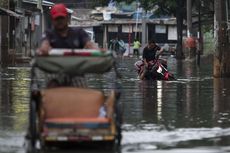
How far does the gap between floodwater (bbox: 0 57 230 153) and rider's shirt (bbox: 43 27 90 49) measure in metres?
1.40

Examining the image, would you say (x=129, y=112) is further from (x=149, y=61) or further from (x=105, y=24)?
(x=105, y=24)

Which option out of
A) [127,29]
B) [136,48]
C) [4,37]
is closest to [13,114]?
[4,37]

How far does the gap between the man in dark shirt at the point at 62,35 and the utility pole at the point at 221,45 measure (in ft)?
44.0

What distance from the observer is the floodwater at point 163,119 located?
8406 mm

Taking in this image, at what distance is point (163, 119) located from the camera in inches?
432

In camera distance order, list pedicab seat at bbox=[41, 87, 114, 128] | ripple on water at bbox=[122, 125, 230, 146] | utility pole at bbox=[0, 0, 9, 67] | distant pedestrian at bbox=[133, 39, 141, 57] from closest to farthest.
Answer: pedicab seat at bbox=[41, 87, 114, 128]
ripple on water at bbox=[122, 125, 230, 146]
utility pole at bbox=[0, 0, 9, 67]
distant pedestrian at bbox=[133, 39, 141, 57]

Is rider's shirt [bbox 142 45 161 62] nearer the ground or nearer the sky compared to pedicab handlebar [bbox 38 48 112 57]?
nearer the ground

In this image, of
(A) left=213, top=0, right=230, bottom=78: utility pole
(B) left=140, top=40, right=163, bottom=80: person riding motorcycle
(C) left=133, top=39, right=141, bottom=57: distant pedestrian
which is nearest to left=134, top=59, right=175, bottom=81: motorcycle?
(B) left=140, top=40, right=163, bottom=80: person riding motorcycle

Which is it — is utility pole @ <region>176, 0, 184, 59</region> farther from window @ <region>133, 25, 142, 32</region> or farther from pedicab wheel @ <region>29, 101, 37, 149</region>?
pedicab wheel @ <region>29, 101, 37, 149</region>

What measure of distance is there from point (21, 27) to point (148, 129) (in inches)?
1315

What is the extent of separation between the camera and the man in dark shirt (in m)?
8.37

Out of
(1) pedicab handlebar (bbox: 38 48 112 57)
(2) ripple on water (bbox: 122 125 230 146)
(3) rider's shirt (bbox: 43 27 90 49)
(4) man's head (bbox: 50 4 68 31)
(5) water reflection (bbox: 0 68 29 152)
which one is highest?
(4) man's head (bbox: 50 4 68 31)

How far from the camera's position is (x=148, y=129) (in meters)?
9.77

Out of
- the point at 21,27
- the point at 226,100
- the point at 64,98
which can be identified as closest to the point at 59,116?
the point at 64,98
